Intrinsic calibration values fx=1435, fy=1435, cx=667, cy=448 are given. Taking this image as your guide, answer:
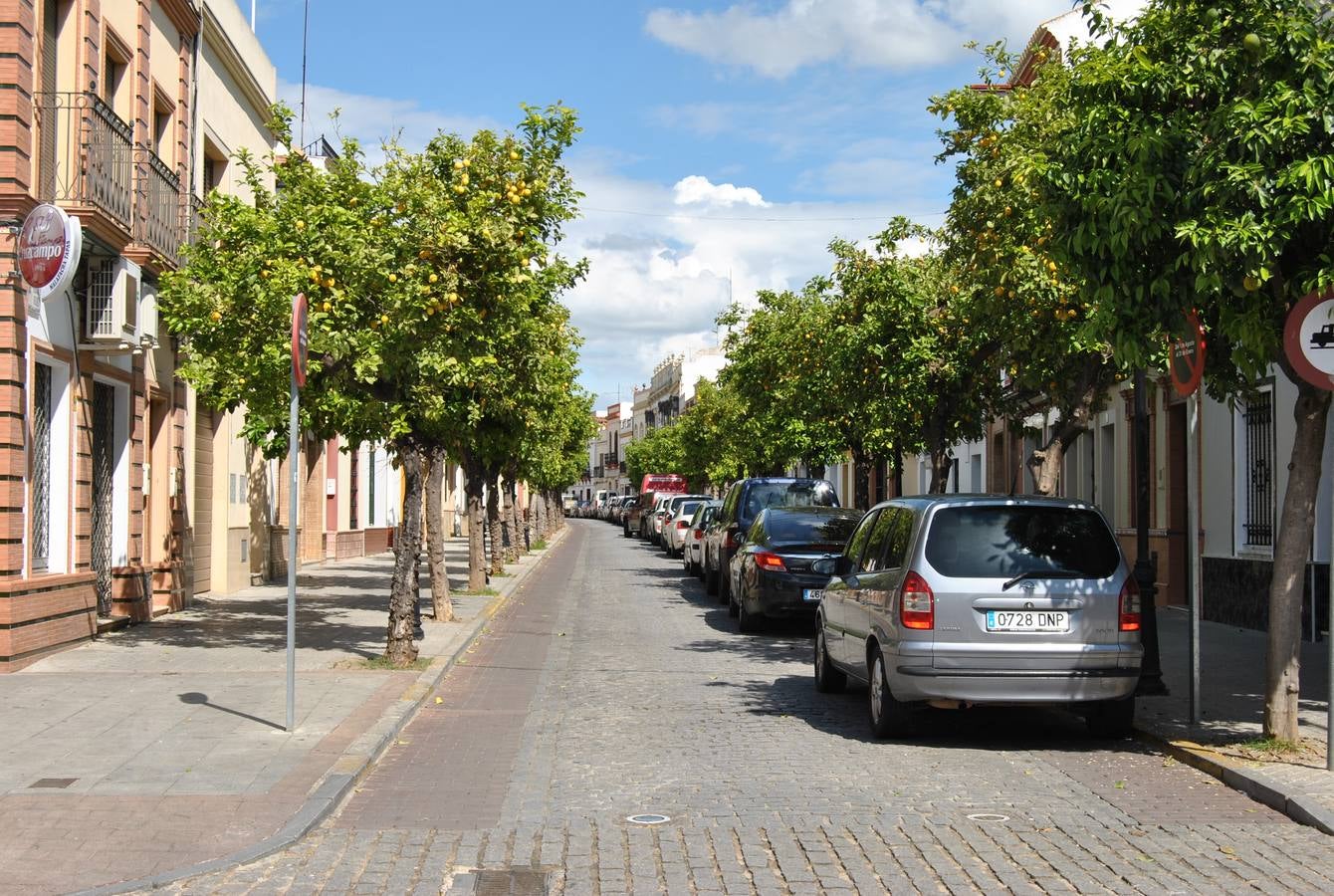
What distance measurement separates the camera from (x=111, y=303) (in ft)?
48.9

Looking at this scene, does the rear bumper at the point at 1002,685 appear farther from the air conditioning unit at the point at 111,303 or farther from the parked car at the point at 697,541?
the parked car at the point at 697,541

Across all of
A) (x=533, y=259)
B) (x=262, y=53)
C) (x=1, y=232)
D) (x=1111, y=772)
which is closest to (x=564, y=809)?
(x=1111, y=772)

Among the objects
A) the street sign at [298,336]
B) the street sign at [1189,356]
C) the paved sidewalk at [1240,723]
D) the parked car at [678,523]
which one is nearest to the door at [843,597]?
the paved sidewalk at [1240,723]

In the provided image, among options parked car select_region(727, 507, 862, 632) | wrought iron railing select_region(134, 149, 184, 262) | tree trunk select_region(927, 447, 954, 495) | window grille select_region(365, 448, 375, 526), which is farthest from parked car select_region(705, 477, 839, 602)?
window grille select_region(365, 448, 375, 526)

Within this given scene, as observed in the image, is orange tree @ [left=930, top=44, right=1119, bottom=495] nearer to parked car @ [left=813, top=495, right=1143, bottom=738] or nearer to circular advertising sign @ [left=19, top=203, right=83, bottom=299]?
parked car @ [left=813, top=495, right=1143, bottom=738]

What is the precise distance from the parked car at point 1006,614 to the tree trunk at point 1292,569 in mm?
842

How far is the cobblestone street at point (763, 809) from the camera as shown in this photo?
6.20m

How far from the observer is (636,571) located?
3444 centimetres

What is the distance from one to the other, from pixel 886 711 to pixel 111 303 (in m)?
9.52

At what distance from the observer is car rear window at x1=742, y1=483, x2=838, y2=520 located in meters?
22.7

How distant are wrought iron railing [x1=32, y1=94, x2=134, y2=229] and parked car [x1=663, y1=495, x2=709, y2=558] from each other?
25.3m

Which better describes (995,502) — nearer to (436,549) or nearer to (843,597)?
(843,597)

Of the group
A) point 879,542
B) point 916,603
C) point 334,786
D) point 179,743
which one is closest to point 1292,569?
point 916,603

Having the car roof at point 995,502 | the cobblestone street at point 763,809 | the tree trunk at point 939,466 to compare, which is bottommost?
the cobblestone street at point 763,809
